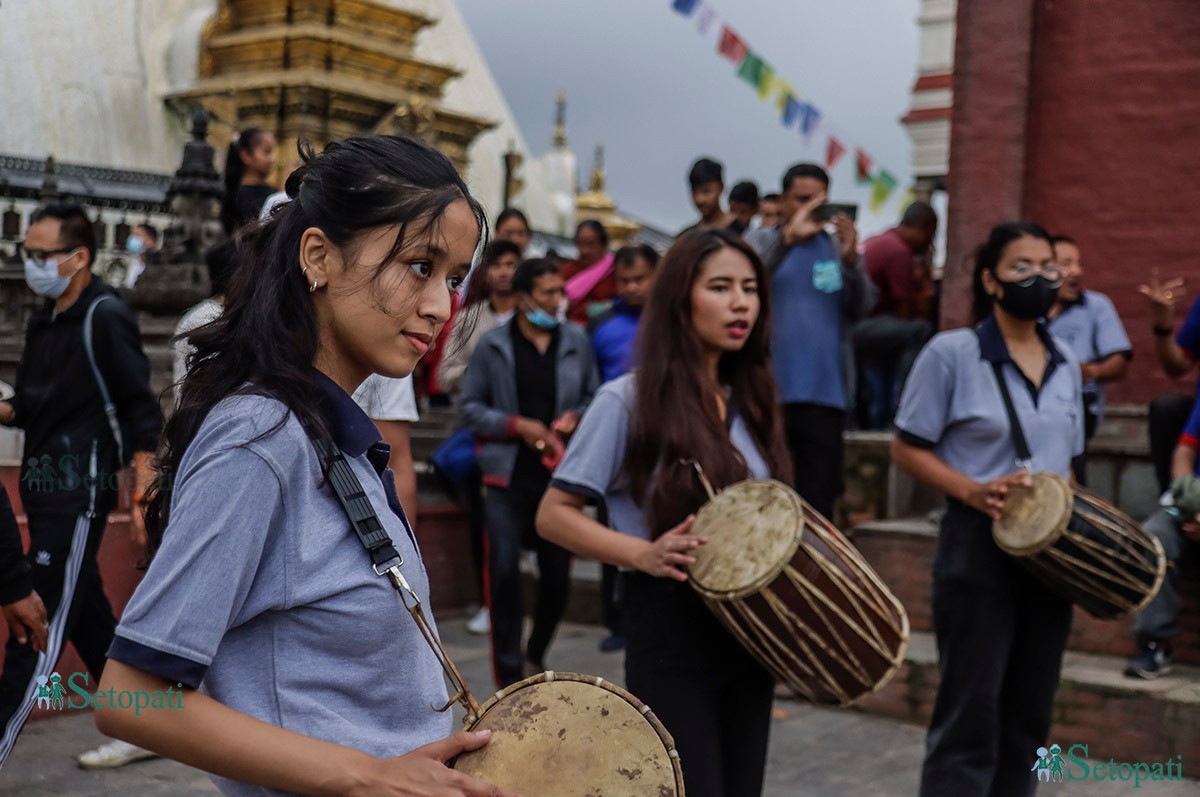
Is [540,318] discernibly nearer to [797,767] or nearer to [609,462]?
[797,767]

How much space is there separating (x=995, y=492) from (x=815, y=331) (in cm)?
241

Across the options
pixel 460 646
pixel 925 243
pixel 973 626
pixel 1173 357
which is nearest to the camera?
pixel 973 626

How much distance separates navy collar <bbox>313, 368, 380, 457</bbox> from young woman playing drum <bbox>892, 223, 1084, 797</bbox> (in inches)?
111

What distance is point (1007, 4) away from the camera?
26.9 ft

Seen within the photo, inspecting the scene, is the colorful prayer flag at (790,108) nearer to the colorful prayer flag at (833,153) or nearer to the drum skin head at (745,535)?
the colorful prayer flag at (833,153)

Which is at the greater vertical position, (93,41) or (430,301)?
(93,41)

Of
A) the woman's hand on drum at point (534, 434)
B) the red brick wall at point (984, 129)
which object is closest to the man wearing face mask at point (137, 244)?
the woman's hand on drum at point (534, 434)

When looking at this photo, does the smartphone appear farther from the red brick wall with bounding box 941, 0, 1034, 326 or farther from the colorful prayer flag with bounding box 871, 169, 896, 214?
the colorful prayer flag with bounding box 871, 169, 896, 214

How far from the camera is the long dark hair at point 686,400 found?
3.62 m

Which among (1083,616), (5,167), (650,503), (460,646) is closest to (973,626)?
(650,503)

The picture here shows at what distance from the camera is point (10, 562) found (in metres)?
3.89

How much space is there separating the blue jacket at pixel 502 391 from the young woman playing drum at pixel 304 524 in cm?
472

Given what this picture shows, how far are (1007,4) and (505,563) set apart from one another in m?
4.55

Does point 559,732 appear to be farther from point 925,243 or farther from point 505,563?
point 925,243
